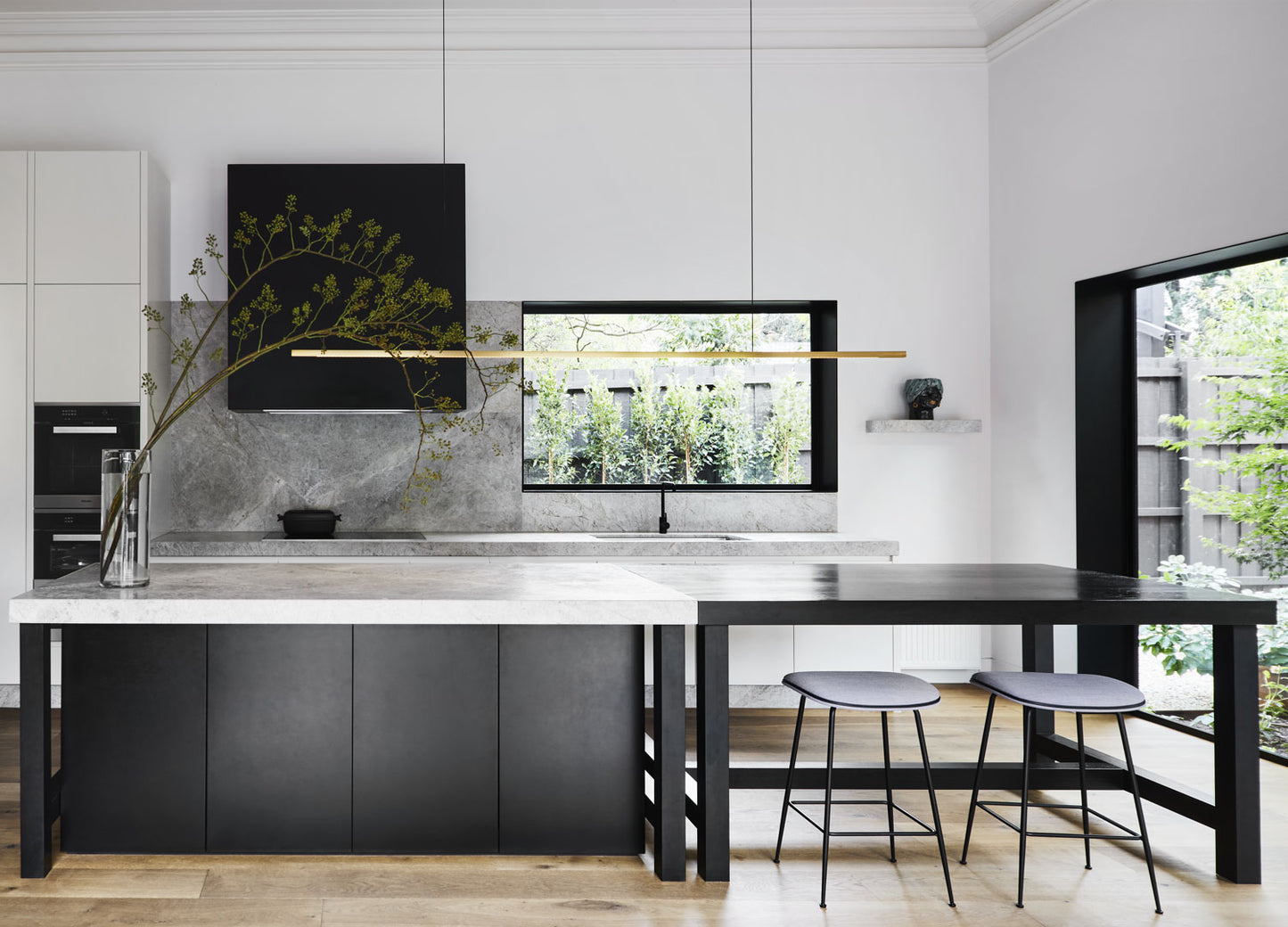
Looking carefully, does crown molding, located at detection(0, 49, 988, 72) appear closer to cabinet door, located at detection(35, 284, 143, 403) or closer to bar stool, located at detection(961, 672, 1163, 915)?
cabinet door, located at detection(35, 284, 143, 403)

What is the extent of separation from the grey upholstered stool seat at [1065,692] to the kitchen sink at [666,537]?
1.90 metres

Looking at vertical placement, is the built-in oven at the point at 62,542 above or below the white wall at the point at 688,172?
below

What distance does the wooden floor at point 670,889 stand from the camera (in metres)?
2.39

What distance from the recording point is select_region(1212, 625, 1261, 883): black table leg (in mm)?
2598

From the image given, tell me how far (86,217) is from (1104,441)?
494 cm

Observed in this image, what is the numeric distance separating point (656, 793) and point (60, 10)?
15.9 ft

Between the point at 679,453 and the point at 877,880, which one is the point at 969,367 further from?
the point at 877,880

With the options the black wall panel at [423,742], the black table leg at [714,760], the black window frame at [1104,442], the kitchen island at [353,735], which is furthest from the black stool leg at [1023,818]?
the black window frame at [1104,442]

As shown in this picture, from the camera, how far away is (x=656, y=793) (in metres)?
2.66

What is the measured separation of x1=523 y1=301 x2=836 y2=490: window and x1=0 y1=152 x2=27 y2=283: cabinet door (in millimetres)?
2465

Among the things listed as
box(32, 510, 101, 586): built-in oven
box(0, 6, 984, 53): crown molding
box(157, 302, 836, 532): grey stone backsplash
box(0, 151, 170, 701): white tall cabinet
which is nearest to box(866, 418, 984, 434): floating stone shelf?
box(157, 302, 836, 532): grey stone backsplash

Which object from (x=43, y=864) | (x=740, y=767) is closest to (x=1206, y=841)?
(x=740, y=767)

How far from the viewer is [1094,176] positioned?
4.28m

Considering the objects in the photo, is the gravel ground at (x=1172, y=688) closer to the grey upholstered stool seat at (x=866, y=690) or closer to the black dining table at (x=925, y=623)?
the black dining table at (x=925, y=623)
